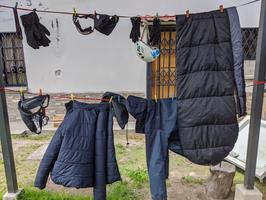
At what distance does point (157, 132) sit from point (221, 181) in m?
1.35

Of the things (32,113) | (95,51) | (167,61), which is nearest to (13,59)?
(95,51)

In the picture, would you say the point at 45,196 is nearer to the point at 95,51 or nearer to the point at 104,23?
the point at 104,23

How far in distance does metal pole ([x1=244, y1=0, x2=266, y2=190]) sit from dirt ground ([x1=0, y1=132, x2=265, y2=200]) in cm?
68

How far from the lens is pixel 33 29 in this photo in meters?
2.51

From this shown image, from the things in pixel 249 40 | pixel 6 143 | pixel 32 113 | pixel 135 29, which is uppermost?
pixel 135 29

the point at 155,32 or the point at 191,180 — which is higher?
the point at 155,32

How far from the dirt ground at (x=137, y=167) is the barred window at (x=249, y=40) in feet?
8.65

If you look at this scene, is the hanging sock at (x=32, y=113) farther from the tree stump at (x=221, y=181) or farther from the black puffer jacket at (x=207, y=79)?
the tree stump at (x=221, y=181)

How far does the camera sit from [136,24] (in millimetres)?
2791

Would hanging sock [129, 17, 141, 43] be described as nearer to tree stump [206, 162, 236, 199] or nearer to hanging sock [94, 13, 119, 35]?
hanging sock [94, 13, 119, 35]

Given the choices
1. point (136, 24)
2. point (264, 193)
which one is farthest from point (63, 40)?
point (264, 193)

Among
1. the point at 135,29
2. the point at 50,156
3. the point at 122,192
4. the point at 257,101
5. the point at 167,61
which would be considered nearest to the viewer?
the point at 50,156

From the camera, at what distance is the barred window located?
509cm

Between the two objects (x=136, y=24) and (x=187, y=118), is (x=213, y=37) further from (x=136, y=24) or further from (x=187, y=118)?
(x=136, y=24)
